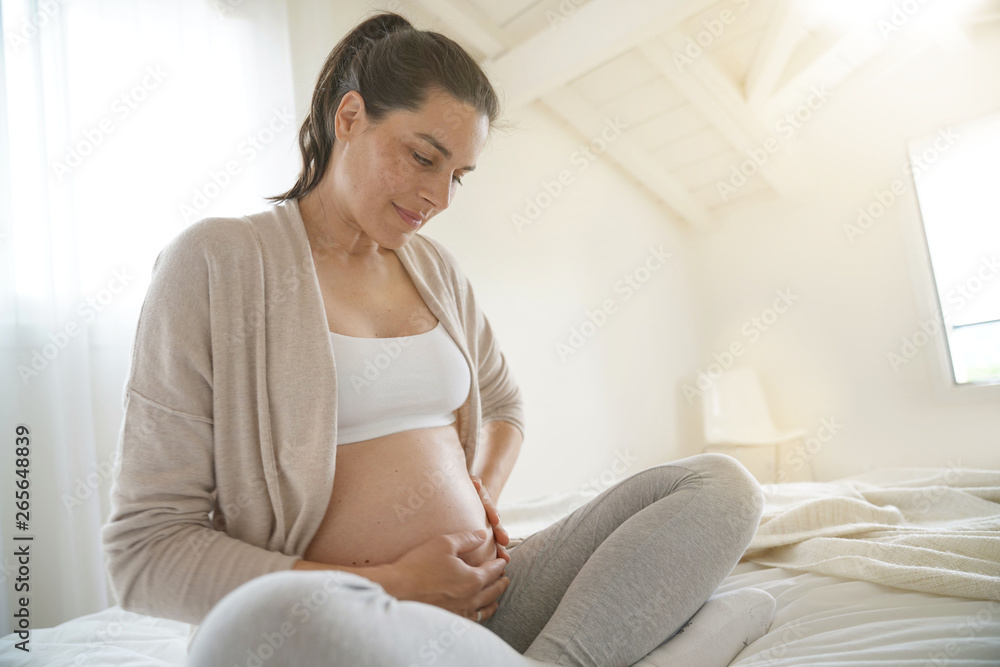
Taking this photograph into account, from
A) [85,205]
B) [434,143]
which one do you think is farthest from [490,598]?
[85,205]

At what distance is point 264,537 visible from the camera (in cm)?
71

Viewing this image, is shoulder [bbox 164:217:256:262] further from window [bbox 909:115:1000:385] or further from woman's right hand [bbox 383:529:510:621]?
window [bbox 909:115:1000:385]

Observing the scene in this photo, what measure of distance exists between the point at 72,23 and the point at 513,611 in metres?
1.62

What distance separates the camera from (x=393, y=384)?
79 cm

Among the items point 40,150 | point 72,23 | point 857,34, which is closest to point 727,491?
point 40,150

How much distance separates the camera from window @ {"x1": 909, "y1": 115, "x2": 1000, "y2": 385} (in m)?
2.67

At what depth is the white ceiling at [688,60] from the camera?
2254 mm

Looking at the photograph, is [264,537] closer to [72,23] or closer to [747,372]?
[72,23]

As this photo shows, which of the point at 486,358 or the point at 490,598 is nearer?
the point at 490,598

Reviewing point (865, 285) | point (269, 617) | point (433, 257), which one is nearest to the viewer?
point (269, 617)

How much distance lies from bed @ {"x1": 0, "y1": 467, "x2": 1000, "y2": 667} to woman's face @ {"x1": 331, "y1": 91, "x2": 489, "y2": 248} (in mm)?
694

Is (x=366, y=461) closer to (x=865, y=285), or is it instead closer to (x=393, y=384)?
(x=393, y=384)

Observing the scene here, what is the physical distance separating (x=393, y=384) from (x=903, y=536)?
0.83m

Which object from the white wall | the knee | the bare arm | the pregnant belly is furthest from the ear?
the white wall
